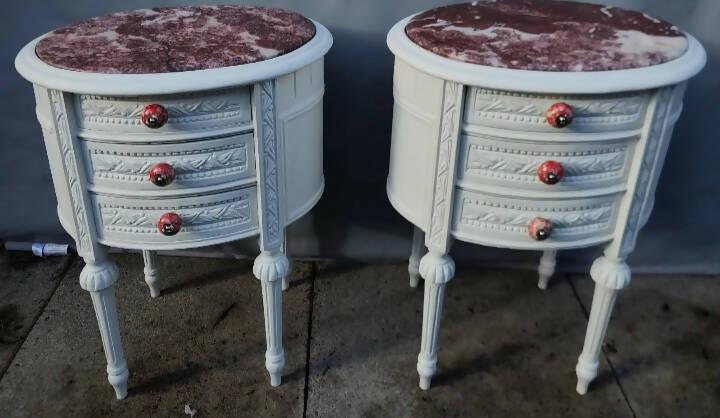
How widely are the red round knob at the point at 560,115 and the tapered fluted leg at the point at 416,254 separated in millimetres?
774

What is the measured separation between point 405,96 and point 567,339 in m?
0.93

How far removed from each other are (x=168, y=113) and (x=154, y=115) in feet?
0.11

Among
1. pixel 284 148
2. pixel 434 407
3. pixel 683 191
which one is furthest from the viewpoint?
pixel 683 191

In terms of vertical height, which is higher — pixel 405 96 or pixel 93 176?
pixel 405 96

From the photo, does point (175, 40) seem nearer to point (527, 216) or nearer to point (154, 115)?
point (154, 115)

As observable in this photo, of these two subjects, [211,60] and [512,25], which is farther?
[512,25]

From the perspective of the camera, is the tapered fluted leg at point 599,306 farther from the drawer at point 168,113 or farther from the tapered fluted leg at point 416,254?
the drawer at point 168,113

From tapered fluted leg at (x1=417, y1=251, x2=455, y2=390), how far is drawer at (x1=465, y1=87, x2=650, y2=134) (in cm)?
38

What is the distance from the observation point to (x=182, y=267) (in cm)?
218

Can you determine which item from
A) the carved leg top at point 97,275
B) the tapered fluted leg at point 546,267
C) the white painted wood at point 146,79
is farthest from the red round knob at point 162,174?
the tapered fluted leg at point 546,267

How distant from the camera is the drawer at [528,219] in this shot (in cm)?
137

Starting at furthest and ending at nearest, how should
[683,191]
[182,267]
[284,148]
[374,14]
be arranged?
[182,267], [683,191], [374,14], [284,148]

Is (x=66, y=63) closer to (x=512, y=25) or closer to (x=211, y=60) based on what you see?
(x=211, y=60)

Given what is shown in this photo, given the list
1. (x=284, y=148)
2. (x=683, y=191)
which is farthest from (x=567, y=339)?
(x=284, y=148)
